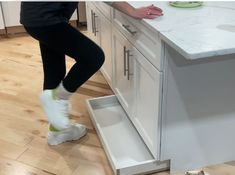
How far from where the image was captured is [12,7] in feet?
11.4

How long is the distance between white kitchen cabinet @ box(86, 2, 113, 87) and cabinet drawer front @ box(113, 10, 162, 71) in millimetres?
310

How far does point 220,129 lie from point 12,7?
8.37 ft

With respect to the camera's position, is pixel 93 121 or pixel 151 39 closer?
pixel 151 39

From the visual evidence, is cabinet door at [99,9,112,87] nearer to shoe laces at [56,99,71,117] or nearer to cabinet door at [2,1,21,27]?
shoe laces at [56,99,71,117]

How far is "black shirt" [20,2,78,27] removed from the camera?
157 centimetres

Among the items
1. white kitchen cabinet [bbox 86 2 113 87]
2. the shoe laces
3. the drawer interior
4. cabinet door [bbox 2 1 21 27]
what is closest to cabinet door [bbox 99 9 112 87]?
white kitchen cabinet [bbox 86 2 113 87]

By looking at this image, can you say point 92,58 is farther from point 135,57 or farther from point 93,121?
point 93,121

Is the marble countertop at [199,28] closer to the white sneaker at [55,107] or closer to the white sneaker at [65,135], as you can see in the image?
the white sneaker at [55,107]

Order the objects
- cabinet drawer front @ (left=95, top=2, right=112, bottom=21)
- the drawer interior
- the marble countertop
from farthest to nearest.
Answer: cabinet drawer front @ (left=95, top=2, right=112, bottom=21), the drawer interior, the marble countertop

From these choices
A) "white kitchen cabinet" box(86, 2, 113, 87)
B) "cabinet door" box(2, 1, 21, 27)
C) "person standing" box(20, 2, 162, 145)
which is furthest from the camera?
"cabinet door" box(2, 1, 21, 27)

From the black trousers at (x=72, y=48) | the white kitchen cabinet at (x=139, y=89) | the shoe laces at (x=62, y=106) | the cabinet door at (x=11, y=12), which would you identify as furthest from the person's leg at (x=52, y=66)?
the cabinet door at (x=11, y=12)

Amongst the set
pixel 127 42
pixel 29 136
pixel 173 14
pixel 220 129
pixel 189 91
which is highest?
pixel 173 14

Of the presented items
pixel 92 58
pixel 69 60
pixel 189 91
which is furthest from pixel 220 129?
pixel 69 60

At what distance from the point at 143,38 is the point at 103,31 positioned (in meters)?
0.82
